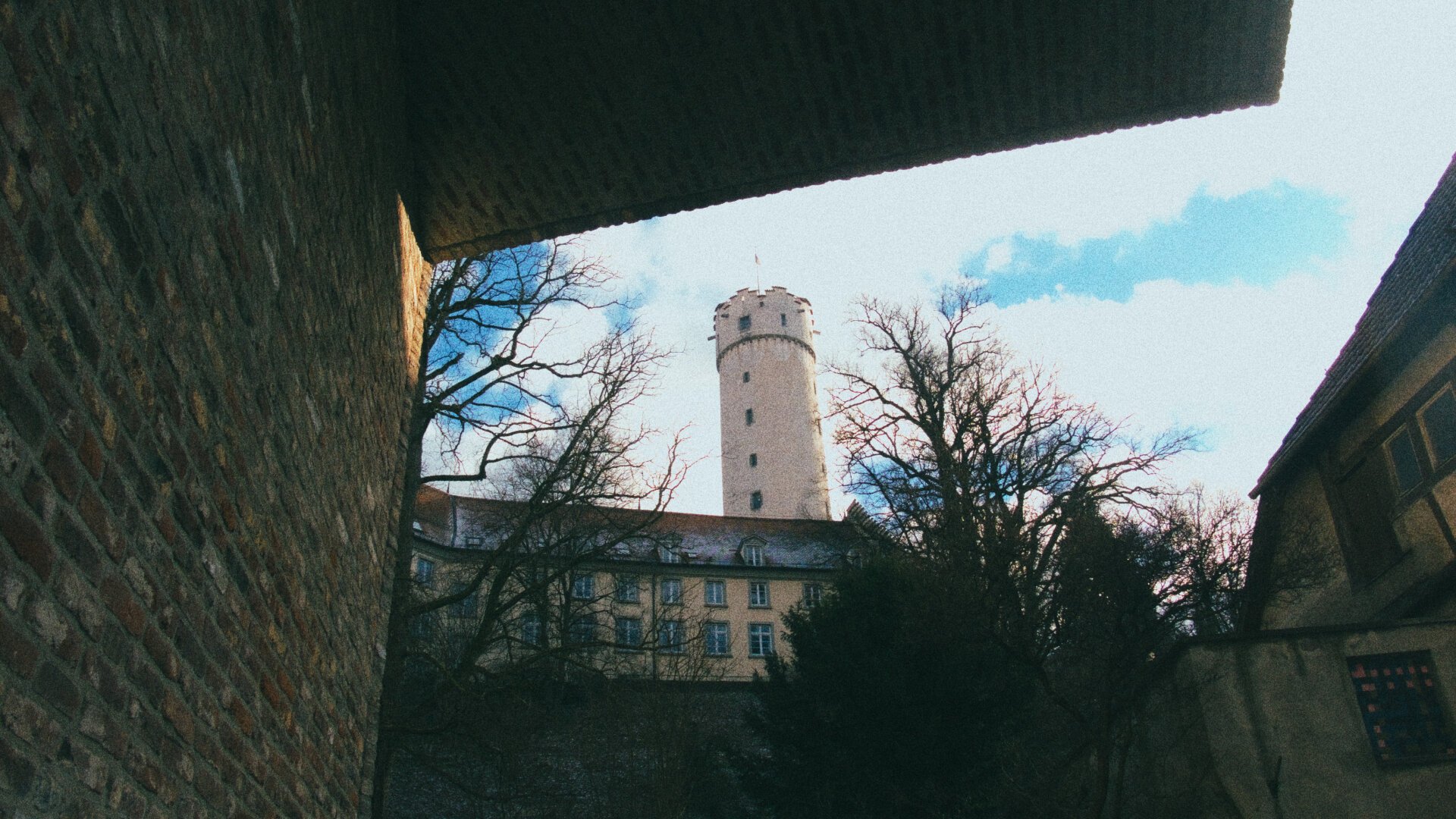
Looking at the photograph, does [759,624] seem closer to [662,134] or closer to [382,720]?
[382,720]

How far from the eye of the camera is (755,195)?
20.7ft

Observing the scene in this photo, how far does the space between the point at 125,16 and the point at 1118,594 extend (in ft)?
44.6

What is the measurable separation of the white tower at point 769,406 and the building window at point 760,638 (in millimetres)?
10765

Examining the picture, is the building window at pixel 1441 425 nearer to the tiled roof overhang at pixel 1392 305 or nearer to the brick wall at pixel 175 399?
the tiled roof overhang at pixel 1392 305

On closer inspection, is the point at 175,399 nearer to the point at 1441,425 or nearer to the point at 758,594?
the point at 1441,425

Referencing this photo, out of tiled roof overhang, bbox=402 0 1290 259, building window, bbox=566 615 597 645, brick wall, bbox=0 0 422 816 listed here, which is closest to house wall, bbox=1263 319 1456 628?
tiled roof overhang, bbox=402 0 1290 259

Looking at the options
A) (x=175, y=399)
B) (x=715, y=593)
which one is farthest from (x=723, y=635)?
(x=175, y=399)

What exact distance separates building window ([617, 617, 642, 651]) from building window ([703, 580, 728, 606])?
5.18 metres

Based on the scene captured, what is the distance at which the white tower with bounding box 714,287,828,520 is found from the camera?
2142 inches

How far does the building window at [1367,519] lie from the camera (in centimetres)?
1548

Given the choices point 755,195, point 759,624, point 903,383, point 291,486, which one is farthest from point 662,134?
point 759,624

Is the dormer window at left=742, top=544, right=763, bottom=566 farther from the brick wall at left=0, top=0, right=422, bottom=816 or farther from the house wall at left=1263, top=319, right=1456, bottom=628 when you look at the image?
the brick wall at left=0, top=0, right=422, bottom=816

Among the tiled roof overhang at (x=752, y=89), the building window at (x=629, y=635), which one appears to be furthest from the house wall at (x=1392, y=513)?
the tiled roof overhang at (x=752, y=89)

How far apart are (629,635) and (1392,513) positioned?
20678mm
